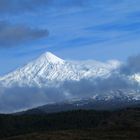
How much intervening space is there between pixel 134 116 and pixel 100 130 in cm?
4528

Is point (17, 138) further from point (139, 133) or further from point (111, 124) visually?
point (111, 124)

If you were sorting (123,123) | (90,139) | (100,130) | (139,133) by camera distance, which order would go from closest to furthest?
1. (90,139)
2. (139,133)
3. (100,130)
4. (123,123)

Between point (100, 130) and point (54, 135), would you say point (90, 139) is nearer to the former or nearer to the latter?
point (54, 135)

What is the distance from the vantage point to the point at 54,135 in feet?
439

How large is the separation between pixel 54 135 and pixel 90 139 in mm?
10545

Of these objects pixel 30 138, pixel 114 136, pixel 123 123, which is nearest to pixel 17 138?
pixel 30 138

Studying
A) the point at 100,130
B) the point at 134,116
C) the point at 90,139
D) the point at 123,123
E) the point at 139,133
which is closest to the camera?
the point at 90,139

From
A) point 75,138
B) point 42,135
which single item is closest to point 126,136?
point 75,138

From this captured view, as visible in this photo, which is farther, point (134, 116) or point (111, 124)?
point (134, 116)

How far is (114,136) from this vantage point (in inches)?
5177

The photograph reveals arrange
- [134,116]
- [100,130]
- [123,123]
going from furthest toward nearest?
[134,116]
[123,123]
[100,130]

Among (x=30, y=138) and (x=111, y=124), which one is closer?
(x=30, y=138)

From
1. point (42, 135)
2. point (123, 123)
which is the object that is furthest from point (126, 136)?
point (123, 123)

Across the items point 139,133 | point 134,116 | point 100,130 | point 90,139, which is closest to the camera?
point 90,139
